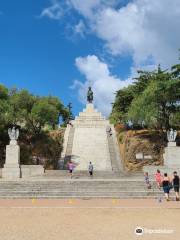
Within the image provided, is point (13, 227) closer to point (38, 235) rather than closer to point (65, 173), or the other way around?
point (38, 235)

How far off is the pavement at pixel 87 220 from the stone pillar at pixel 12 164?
1267 centimetres

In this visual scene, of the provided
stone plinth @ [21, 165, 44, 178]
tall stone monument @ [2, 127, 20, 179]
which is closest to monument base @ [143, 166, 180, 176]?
stone plinth @ [21, 165, 44, 178]

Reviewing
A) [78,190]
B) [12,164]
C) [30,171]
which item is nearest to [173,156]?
[30,171]

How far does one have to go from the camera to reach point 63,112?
219 feet

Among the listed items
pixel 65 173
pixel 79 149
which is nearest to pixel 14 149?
pixel 65 173

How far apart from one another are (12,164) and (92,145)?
1754 cm

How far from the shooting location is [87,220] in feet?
50.6

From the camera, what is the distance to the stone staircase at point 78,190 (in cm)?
2498

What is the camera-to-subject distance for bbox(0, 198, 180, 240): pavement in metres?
12.3

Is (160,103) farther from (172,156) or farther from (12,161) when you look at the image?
(12,161)

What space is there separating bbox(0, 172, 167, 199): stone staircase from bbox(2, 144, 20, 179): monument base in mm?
7135

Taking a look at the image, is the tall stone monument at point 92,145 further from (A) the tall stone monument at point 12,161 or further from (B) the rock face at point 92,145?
(A) the tall stone monument at point 12,161

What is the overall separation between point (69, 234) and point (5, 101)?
107ft

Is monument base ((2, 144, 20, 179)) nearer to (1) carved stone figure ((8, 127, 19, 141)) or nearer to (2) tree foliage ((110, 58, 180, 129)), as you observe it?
(1) carved stone figure ((8, 127, 19, 141))
